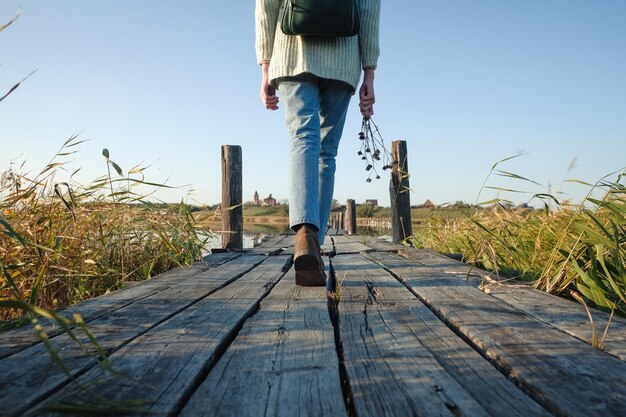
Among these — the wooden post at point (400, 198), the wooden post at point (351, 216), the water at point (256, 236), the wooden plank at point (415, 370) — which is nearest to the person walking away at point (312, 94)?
the wooden plank at point (415, 370)

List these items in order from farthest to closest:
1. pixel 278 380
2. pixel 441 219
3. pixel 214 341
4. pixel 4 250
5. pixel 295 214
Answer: pixel 441 219
pixel 295 214
pixel 4 250
pixel 214 341
pixel 278 380

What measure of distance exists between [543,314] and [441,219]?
12.3 feet

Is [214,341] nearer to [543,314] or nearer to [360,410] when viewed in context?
[360,410]

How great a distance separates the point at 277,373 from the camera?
89 centimetres

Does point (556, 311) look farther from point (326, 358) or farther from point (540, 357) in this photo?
point (326, 358)

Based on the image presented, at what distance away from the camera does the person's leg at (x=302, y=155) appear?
6.88ft

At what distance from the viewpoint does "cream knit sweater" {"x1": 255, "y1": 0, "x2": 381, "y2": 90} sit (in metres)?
2.21

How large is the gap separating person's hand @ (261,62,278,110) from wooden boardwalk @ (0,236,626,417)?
3.73 ft

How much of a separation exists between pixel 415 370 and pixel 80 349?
78 cm

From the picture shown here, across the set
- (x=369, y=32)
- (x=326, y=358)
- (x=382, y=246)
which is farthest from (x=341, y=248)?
(x=326, y=358)

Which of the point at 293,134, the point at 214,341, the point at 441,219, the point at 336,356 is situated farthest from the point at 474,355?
the point at 441,219

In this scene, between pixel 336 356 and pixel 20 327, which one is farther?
pixel 20 327

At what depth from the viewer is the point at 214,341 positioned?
1083mm

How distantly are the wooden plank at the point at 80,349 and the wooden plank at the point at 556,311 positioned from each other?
1.15 m
